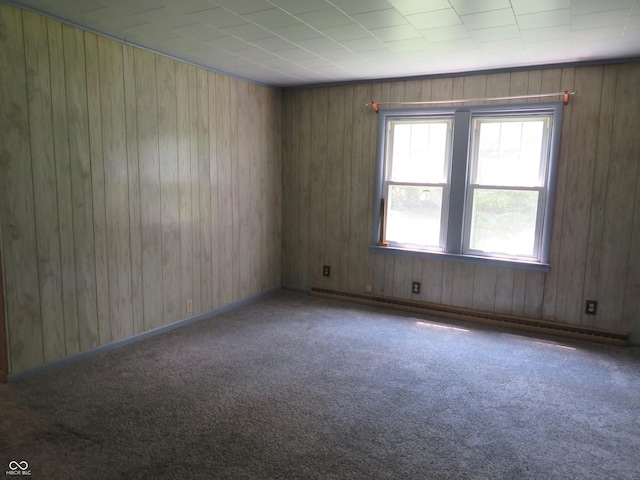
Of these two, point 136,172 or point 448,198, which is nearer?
point 136,172

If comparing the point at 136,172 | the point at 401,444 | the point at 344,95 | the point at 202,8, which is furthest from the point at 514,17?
the point at 136,172

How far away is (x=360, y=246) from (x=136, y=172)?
244 cm

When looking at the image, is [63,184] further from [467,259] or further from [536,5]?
[467,259]

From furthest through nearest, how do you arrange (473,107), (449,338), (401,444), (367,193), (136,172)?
(367,193)
(473,107)
(449,338)
(136,172)
(401,444)

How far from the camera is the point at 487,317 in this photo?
165 inches

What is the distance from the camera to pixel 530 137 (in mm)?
3945

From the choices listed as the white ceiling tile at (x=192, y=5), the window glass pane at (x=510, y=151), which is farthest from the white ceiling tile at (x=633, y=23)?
the white ceiling tile at (x=192, y=5)

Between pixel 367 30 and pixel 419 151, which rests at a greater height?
pixel 367 30

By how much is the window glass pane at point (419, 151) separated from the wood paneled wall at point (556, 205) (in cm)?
25

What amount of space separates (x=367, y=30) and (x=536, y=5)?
1038 millimetres

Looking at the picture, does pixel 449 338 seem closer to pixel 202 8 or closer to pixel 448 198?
pixel 448 198

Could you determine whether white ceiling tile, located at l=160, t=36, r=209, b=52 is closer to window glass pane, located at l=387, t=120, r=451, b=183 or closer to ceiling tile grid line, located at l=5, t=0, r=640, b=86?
ceiling tile grid line, located at l=5, t=0, r=640, b=86

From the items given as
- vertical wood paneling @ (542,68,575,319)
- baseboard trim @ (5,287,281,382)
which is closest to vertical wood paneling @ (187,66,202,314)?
baseboard trim @ (5,287,281,382)

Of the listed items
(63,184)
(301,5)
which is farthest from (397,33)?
(63,184)
